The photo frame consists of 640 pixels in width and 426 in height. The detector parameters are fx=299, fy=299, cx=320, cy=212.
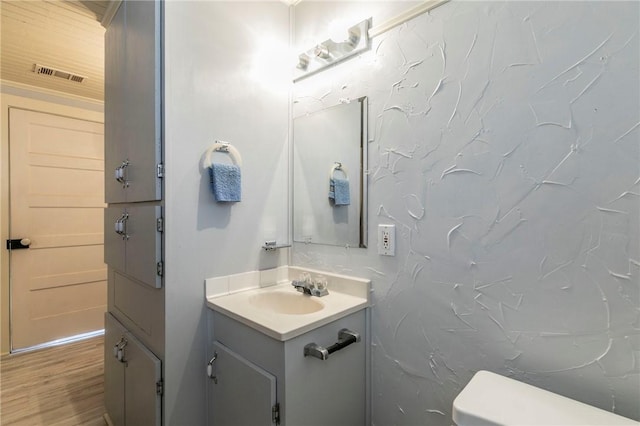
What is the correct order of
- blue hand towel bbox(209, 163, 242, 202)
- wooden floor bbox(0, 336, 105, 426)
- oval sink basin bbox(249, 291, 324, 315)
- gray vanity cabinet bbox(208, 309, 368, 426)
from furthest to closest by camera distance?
wooden floor bbox(0, 336, 105, 426) → oval sink basin bbox(249, 291, 324, 315) → blue hand towel bbox(209, 163, 242, 202) → gray vanity cabinet bbox(208, 309, 368, 426)

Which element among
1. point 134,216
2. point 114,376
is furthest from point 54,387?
point 134,216

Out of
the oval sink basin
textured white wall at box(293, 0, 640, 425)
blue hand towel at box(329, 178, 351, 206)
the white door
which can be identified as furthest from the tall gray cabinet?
the white door

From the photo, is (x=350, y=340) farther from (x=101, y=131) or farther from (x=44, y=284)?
(x=101, y=131)

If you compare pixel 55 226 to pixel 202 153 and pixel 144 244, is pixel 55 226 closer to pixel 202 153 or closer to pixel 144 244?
pixel 144 244

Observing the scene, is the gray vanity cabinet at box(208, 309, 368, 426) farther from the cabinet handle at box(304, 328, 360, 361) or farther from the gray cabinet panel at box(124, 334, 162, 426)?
the gray cabinet panel at box(124, 334, 162, 426)

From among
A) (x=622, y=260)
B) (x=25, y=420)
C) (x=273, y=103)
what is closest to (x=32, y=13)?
(x=273, y=103)

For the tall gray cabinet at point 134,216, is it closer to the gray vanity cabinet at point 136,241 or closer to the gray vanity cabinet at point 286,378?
the gray vanity cabinet at point 136,241

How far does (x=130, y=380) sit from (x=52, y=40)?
221 centimetres

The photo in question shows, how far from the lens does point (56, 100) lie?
9.09ft

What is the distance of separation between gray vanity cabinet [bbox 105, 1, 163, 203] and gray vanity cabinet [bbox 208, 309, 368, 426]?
72 cm

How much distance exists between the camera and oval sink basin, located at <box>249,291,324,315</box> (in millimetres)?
1465

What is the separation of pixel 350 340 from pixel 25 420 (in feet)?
7.04

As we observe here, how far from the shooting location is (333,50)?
1.51 m

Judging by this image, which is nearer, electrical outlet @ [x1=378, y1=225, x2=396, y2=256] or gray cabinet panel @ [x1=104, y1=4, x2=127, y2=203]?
electrical outlet @ [x1=378, y1=225, x2=396, y2=256]
